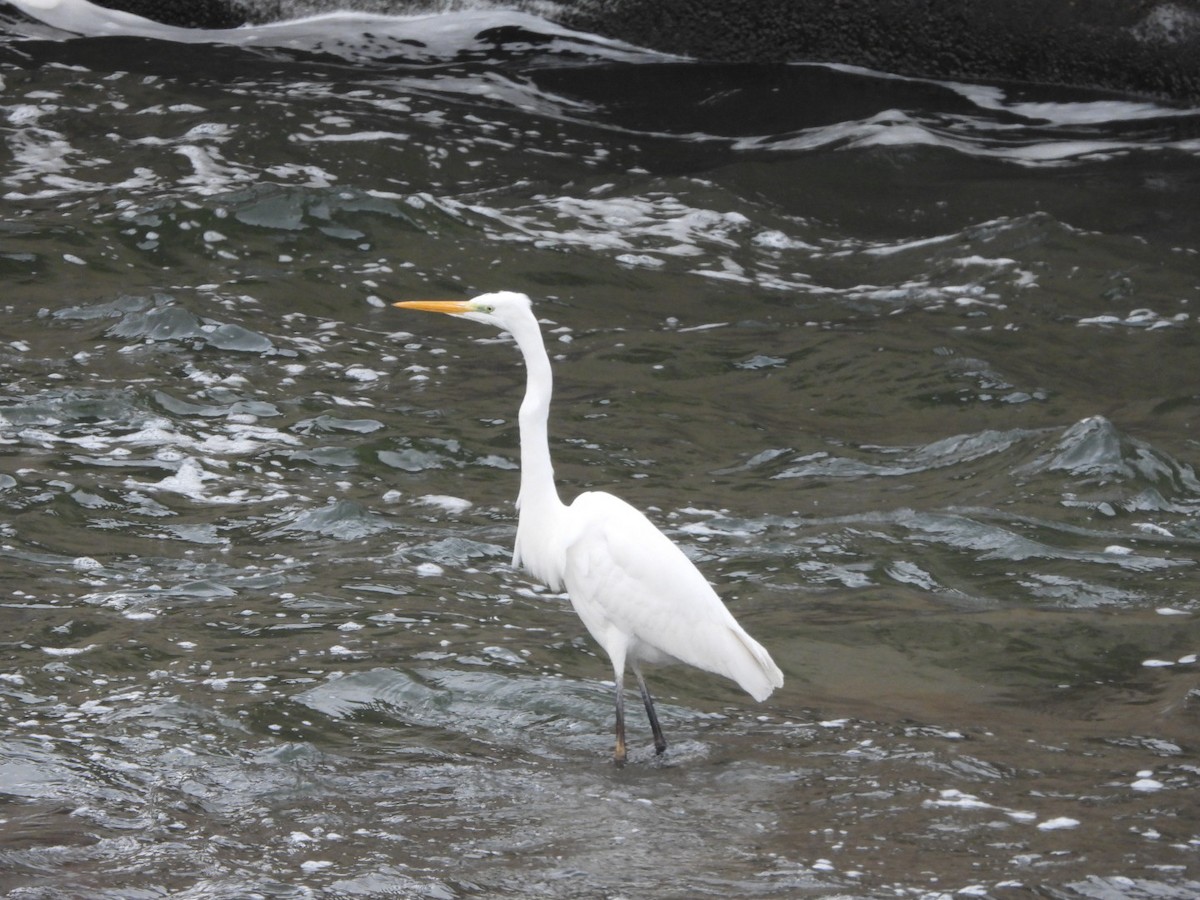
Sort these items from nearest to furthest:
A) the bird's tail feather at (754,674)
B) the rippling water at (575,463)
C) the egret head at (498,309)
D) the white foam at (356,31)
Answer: the rippling water at (575,463)
the bird's tail feather at (754,674)
the egret head at (498,309)
the white foam at (356,31)

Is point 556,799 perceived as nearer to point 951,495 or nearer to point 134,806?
point 134,806

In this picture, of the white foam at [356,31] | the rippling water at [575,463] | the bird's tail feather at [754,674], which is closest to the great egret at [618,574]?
the bird's tail feather at [754,674]

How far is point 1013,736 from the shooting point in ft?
17.6

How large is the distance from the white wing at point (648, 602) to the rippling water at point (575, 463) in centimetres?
33

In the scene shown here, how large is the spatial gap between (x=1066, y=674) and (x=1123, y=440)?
2.40 metres

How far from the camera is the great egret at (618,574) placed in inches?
208

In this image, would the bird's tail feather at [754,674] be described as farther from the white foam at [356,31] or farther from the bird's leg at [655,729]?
the white foam at [356,31]

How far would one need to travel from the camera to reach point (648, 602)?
17.5 feet

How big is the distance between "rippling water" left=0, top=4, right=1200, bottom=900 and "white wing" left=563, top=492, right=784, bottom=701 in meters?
0.33

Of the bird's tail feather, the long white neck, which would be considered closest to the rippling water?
the bird's tail feather

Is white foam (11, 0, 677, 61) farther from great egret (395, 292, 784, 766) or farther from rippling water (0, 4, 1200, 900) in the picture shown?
great egret (395, 292, 784, 766)

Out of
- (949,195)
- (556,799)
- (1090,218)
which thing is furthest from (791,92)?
(556,799)

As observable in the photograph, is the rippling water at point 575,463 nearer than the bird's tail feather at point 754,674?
Yes

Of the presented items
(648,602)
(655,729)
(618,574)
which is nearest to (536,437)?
(618,574)
